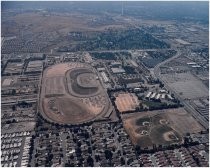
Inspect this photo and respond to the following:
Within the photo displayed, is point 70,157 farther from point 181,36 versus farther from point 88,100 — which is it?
point 181,36

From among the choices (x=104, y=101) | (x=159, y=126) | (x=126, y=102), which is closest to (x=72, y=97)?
(x=104, y=101)

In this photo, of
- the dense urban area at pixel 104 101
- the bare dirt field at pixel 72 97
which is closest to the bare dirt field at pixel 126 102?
the dense urban area at pixel 104 101

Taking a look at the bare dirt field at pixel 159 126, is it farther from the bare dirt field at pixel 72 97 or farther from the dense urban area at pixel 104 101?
the bare dirt field at pixel 72 97

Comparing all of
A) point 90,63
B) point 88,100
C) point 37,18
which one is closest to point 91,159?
point 88,100

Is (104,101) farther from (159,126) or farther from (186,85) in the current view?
(186,85)

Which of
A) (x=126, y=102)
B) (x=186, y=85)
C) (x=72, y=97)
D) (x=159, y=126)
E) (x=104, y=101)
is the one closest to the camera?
(x=159, y=126)
